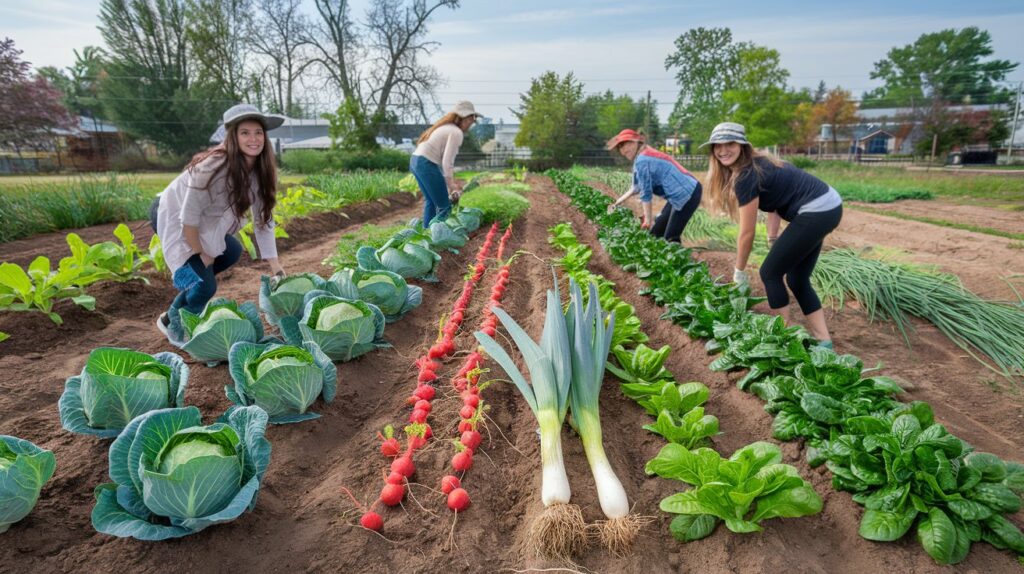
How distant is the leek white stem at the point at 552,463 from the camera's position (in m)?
1.74

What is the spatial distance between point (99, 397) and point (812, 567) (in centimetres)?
263

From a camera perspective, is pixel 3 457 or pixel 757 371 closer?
pixel 3 457

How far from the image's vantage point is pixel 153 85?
90.0 feet

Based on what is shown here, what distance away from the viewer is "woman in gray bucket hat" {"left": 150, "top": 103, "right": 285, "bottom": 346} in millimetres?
3082

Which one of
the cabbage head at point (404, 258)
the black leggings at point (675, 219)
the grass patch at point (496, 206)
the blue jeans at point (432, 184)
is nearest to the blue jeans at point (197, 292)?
the cabbage head at point (404, 258)

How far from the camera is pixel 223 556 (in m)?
1.61

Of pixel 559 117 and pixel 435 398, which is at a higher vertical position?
pixel 559 117

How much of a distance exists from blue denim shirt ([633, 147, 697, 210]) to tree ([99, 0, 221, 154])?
29.2 meters

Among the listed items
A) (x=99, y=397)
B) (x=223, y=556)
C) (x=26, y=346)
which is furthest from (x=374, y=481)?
(x=26, y=346)

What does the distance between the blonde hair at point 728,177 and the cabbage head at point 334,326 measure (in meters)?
2.49

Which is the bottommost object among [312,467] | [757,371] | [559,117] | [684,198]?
[312,467]

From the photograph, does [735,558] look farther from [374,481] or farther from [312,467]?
[312,467]

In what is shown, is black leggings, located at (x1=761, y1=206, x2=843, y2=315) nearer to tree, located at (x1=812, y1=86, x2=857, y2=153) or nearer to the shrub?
the shrub

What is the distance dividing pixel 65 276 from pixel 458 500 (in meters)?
3.47
